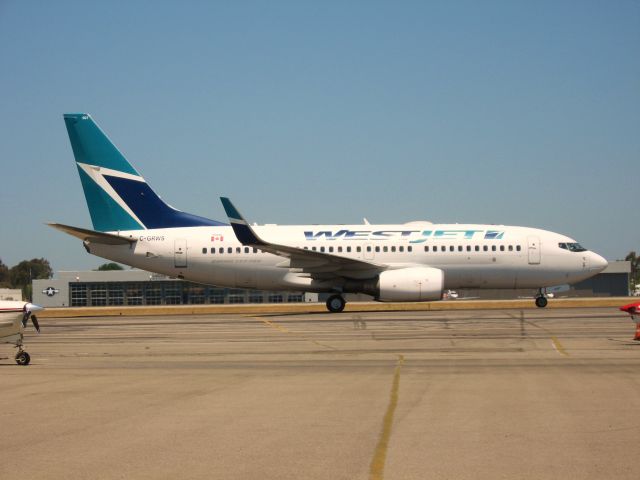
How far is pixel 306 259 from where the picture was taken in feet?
116

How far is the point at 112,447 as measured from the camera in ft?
27.6

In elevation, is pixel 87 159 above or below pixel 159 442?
above

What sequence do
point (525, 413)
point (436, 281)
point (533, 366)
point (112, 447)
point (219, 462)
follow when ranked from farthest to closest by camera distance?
point (436, 281) → point (533, 366) → point (525, 413) → point (112, 447) → point (219, 462)

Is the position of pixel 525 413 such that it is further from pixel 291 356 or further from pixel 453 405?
pixel 291 356

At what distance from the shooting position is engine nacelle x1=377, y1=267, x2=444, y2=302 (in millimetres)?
34375

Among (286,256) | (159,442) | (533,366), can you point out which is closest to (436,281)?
(286,256)

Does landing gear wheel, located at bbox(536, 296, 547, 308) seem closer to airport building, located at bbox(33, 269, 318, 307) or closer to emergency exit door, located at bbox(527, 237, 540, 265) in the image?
emergency exit door, located at bbox(527, 237, 540, 265)

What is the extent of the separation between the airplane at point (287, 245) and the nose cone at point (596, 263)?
4 centimetres

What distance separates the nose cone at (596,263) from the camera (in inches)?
1491

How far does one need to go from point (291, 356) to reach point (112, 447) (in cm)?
984

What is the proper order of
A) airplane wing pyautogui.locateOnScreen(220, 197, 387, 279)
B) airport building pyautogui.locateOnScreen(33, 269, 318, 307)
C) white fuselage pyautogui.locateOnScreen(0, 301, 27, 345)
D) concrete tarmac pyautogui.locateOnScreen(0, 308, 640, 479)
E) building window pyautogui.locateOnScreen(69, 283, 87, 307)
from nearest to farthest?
concrete tarmac pyautogui.locateOnScreen(0, 308, 640, 479) → white fuselage pyautogui.locateOnScreen(0, 301, 27, 345) → airplane wing pyautogui.locateOnScreen(220, 197, 387, 279) → airport building pyautogui.locateOnScreen(33, 269, 318, 307) → building window pyautogui.locateOnScreen(69, 283, 87, 307)

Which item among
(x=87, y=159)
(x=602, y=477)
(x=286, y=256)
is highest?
(x=87, y=159)

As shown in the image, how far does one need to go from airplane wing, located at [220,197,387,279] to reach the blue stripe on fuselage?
17.5 feet

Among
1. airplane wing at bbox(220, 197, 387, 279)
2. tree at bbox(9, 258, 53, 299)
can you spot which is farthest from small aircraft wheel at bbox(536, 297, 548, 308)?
tree at bbox(9, 258, 53, 299)
